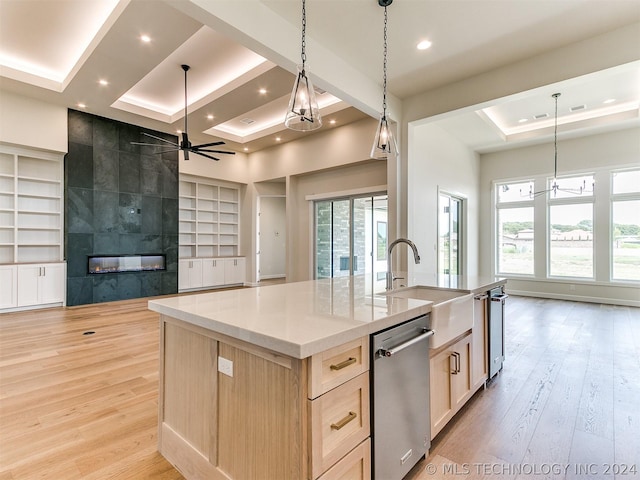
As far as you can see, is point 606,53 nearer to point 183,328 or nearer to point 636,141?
point 636,141

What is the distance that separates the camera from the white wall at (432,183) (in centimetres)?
523

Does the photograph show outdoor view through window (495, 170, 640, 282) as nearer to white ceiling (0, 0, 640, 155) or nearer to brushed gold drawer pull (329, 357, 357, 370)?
white ceiling (0, 0, 640, 155)

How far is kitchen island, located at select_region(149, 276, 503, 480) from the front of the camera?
1128 mm

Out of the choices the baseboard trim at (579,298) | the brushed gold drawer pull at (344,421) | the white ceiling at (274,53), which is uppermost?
the white ceiling at (274,53)

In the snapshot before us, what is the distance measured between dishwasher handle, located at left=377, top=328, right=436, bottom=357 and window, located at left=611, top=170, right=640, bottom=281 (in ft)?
23.4

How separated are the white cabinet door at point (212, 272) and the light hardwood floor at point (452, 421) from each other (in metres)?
3.91

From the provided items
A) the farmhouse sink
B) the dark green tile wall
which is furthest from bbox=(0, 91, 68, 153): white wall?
the farmhouse sink

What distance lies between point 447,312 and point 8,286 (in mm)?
6782

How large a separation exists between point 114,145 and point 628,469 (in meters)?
7.90

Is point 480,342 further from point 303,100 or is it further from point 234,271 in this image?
point 234,271

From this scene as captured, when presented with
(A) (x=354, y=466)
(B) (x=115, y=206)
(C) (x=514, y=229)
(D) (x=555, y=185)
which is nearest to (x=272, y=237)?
(B) (x=115, y=206)

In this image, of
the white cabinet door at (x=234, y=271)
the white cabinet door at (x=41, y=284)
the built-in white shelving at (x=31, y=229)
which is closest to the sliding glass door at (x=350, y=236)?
the white cabinet door at (x=234, y=271)

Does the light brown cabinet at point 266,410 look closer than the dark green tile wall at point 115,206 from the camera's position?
Yes

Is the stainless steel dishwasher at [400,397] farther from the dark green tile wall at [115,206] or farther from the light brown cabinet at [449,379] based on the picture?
the dark green tile wall at [115,206]
